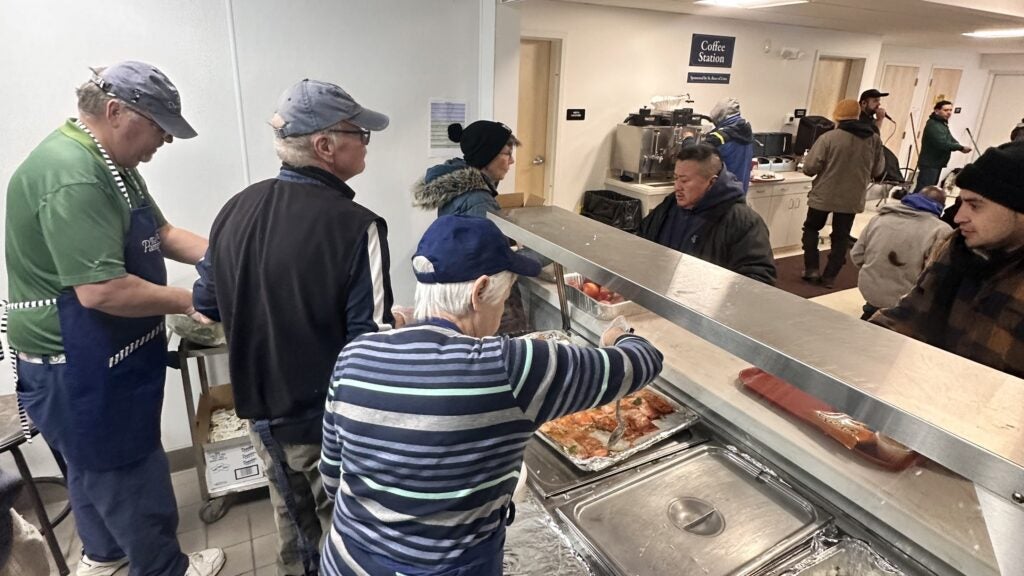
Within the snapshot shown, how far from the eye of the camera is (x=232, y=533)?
250 cm

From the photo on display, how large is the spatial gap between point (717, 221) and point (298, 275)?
5.90ft

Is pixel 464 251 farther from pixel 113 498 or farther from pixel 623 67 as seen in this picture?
pixel 623 67

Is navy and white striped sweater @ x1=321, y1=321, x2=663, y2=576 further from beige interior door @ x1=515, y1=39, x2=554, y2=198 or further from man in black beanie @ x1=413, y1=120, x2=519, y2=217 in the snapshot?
beige interior door @ x1=515, y1=39, x2=554, y2=198

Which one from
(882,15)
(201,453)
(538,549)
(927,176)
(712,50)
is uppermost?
(882,15)

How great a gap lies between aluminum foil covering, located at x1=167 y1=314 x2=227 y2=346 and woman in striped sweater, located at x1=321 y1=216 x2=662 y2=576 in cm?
155

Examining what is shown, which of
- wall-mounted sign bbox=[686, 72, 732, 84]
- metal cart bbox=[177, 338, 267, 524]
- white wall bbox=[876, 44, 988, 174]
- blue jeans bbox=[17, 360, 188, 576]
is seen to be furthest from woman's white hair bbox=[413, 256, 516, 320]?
white wall bbox=[876, 44, 988, 174]

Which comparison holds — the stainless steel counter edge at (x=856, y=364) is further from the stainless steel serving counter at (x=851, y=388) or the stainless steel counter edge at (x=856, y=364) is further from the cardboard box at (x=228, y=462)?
the cardboard box at (x=228, y=462)

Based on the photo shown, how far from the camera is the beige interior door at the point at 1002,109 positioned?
9.88m

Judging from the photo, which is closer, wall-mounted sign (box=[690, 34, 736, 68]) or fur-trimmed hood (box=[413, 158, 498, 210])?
fur-trimmed hood (box=[413, 158, 498, 210])

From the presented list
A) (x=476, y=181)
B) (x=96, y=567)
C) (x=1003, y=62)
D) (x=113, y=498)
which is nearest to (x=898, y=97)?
(x=1003, y=62)

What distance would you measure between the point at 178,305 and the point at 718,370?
1744 millimetres

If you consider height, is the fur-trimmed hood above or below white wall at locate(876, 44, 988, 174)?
below

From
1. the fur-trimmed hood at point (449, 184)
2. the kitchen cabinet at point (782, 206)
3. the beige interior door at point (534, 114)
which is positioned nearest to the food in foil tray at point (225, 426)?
the fur-trimmed hood at point (449, 184)

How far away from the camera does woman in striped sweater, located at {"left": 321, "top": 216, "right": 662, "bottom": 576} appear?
0.94 meters
